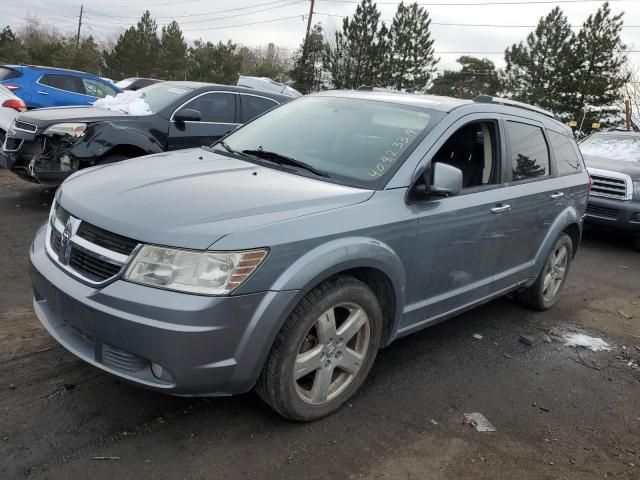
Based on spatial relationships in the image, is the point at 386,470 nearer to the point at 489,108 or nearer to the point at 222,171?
the point at 222,171

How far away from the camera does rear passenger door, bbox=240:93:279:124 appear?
7.95m

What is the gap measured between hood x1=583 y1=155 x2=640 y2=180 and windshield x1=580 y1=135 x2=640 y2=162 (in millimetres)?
191

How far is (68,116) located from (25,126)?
54 centimetres

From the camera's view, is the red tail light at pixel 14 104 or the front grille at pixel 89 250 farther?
the red tail light at pixel 14 104

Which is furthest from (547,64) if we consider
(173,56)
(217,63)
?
(173,56)

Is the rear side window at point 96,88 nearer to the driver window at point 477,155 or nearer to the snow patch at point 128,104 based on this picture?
the snow patch at point 128,104

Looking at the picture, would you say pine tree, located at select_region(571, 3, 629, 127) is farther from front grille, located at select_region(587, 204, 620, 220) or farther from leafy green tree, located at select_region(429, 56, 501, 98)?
front grille, located at select_region(587, 204, 620, 220)

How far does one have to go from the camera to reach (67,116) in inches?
268

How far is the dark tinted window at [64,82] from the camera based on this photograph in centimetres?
1171

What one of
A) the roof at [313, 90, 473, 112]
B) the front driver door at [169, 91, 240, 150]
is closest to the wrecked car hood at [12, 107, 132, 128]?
the front driver door at [169, 91, 240, 150]

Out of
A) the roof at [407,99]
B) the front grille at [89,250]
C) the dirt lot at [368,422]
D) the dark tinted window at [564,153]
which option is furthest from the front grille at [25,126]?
the dark tinted window at [564,153]

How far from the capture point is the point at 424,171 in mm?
3275

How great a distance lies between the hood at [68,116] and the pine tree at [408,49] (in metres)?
35.1

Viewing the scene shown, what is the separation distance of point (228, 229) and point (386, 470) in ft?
4.52
